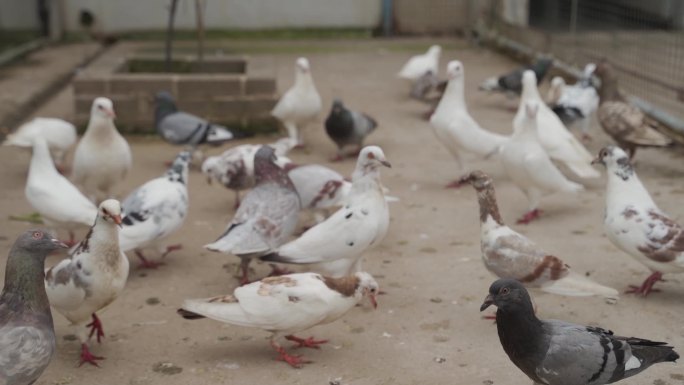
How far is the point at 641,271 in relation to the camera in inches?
214

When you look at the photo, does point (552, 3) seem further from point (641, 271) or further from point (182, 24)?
point (641, 271)

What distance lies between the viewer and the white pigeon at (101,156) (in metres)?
6.43

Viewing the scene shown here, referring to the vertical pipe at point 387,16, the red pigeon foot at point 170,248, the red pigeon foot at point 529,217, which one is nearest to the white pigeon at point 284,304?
the red pigeon foot at point 170,248

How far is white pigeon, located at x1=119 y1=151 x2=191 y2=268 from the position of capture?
524cm

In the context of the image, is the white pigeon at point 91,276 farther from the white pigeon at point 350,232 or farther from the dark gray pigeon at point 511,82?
the dark gray pigeon at point 511,82

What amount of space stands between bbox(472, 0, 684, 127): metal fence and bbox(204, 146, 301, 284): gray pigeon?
15.9 ft

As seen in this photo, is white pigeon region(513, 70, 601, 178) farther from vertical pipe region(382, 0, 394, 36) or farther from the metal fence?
vertical pipe region(382, 0, 394, 36)

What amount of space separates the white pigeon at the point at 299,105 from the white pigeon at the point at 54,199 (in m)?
2.97

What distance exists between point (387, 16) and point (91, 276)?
36.4 ft

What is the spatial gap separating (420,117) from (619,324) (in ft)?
17.7

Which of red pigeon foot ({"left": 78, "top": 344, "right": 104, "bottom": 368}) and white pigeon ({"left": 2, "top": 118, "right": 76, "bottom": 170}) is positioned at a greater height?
white pigeon ({"left": 2, "top": 118, "right": 76, "bottom": 170})

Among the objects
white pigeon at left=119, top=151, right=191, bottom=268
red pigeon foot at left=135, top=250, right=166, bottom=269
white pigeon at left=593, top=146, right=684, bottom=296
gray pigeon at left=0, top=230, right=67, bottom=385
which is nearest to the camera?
gray pigeon at left=0, top=230, right=67, bottom=385

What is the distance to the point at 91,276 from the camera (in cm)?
426

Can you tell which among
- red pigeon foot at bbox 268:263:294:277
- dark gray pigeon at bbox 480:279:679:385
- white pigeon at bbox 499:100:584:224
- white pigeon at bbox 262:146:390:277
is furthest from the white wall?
dark gray pigeon at bbox 480:279:679:385
